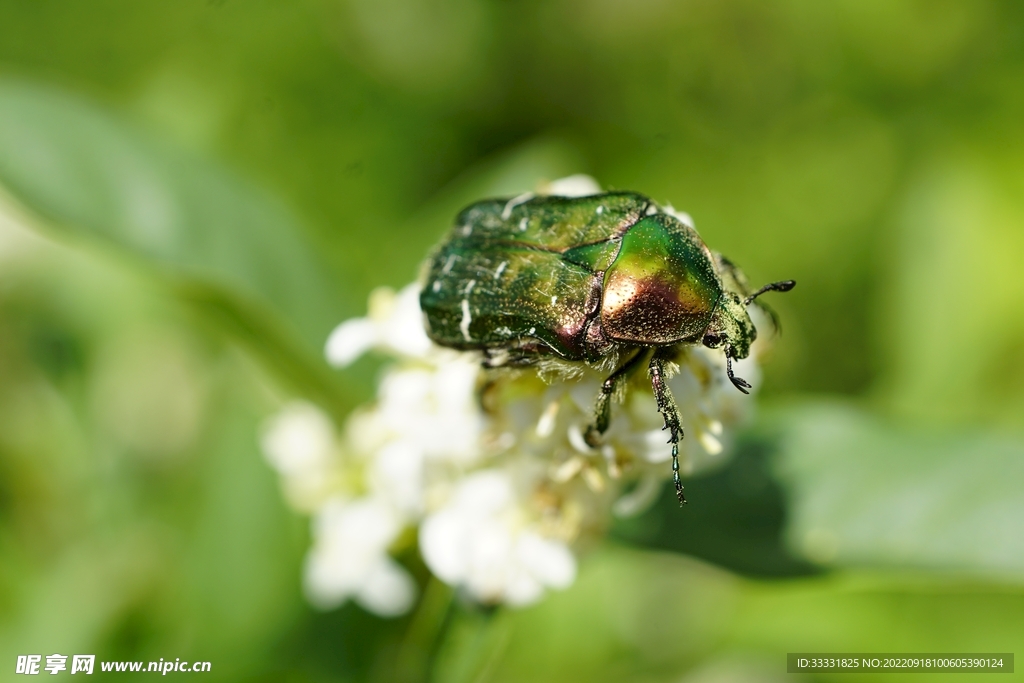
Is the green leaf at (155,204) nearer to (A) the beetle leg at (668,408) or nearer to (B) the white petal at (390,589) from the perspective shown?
(B) the white petal at (390,589)

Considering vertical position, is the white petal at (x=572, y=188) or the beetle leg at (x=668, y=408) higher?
the white petal at (x=572, y=188)

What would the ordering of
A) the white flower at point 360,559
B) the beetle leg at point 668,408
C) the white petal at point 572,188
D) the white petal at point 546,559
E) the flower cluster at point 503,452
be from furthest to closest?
the white flower at point 360,559, the white petal at point 572,188, the white petal at point 546,559, the flower cluster at point 503,452, the beetle leg at point 668,408

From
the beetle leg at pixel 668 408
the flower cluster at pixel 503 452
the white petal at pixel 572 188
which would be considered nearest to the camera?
the beetle leg at pixel 668 408

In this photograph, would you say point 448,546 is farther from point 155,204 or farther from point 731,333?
point 155,204

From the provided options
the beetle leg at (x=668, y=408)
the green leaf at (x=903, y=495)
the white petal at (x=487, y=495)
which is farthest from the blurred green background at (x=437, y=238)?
the beetle leg at (x=668, y=408)

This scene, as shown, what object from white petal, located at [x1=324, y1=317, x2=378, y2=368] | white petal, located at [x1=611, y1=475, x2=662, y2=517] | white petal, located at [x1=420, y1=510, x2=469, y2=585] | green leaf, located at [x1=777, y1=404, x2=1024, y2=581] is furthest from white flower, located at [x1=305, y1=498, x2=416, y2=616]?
green leaf, located at [x1=777, y1=404, x2=1024, y2=581]

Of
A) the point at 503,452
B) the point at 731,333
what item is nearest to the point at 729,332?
the point at 731,333

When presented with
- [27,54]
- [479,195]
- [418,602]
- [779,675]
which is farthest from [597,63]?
[418,602]
